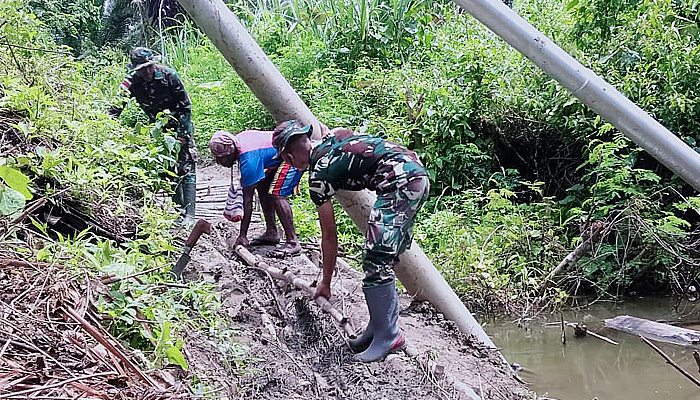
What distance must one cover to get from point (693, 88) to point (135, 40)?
49.1 feet

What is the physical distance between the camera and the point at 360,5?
12.8m

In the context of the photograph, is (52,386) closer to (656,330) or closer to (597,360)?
(597,360)

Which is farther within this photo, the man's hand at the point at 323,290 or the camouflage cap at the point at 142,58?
the camouflage cap at the point at 142,58

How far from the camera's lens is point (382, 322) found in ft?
11.8

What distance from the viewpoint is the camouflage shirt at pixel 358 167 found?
11.9ft

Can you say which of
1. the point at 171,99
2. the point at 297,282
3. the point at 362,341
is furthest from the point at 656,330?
the point at 171,99

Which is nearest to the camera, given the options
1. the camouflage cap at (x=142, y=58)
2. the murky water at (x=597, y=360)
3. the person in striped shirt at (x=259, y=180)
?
the murky water at (x=597, y=360)

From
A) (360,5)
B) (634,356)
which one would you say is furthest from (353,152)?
(360,5)

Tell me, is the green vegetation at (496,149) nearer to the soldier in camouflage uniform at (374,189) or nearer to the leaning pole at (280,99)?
the soldier in camouflage uniform at (374,189)

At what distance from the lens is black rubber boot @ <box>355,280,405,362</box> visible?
357 centimetres

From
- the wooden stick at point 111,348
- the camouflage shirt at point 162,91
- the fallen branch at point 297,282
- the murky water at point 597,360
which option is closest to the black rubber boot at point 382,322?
the fallen branch at point 297,282

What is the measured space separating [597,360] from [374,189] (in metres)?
2.49

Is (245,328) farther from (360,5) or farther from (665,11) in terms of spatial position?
(360,5)

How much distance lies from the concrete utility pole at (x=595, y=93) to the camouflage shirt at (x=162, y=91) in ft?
13.8
